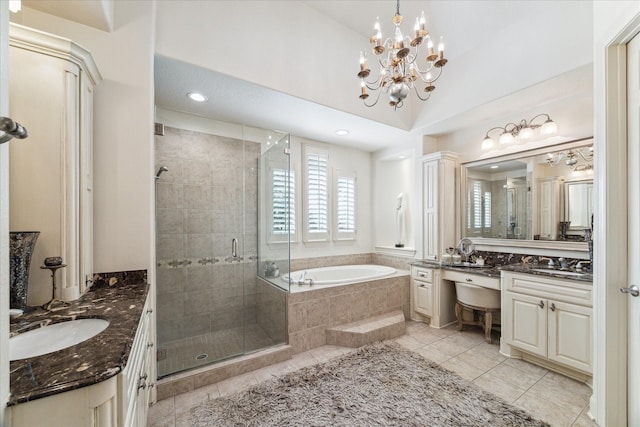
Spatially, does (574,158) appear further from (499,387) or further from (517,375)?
(499,387)

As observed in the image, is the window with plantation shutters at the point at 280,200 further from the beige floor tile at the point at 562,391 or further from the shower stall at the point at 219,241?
the beige floor tile at the point at 562,391

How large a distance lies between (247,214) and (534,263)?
341 centimetres

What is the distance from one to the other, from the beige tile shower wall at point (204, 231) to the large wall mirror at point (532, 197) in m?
2.96

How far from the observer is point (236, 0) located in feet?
7.32

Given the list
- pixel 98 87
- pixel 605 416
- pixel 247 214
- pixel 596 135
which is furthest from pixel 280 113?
pixel 605 416

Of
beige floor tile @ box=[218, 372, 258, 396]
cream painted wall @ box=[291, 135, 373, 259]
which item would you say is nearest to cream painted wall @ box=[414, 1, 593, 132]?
cream painted wall @ box=[291, 135, 373, 259]

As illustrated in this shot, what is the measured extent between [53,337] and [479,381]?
2.83 m

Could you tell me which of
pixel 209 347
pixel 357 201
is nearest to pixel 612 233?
pixel 357 201

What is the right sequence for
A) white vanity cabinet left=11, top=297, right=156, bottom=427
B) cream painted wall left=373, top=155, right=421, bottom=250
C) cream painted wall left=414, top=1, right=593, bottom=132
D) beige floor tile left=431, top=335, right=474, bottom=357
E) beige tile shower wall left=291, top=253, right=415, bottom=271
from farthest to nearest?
cream painted wall left=373, top=155, right=421, bottom=250 < beige tile shower wall left=291, top=253, right=415, bottom=271 < beige floor tile left=431, top=335, right=474, bottom=357 < cream painted wall left=414, top=1, right=593, bottom=132 < white vanity cabinet left=11, top=297, right=156, bottom=427

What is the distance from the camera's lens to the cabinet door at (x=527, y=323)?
2229 mm

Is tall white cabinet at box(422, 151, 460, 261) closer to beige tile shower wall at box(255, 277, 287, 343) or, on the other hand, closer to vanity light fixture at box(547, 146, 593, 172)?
vanity light fixture at box(547, 146, 593, 172)

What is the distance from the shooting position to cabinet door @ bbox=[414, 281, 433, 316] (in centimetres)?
324

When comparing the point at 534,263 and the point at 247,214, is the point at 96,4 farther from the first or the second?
the point at 534,263

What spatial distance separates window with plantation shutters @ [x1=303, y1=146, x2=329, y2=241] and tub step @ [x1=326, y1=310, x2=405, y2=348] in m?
1.45
